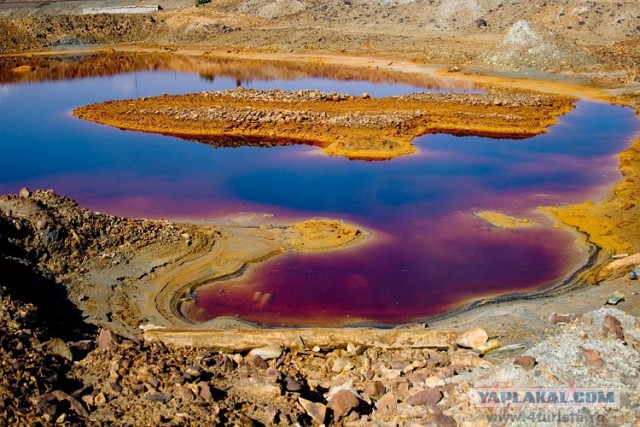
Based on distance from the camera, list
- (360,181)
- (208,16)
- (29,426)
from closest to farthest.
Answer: (29,426) → (360,181) → (208,16)

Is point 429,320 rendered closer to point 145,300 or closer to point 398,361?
point 398,361

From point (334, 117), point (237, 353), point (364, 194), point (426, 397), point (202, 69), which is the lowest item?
point (364, 194)

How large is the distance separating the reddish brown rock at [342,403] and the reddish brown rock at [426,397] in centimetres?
66

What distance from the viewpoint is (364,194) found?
17.4m

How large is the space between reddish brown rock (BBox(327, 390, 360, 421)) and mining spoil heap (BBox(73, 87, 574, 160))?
1458 cm

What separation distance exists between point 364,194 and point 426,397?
10609 mm

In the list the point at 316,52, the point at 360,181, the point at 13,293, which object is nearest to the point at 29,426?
the point at 13,293

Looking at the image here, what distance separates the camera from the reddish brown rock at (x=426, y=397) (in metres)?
7.07

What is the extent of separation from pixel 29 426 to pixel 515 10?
48349mm

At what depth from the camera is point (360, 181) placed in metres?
18.6

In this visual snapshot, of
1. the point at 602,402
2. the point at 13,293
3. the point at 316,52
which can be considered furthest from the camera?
the point at 316,52

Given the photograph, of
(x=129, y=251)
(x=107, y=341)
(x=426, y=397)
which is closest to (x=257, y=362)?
(x=107, y=341)

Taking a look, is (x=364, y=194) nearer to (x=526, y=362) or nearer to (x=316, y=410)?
(x=526, y=362)

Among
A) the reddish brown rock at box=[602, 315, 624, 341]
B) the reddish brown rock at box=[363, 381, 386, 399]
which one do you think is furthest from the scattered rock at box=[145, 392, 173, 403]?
the reddish brown rock at box=[602, 315, 624, 341]
